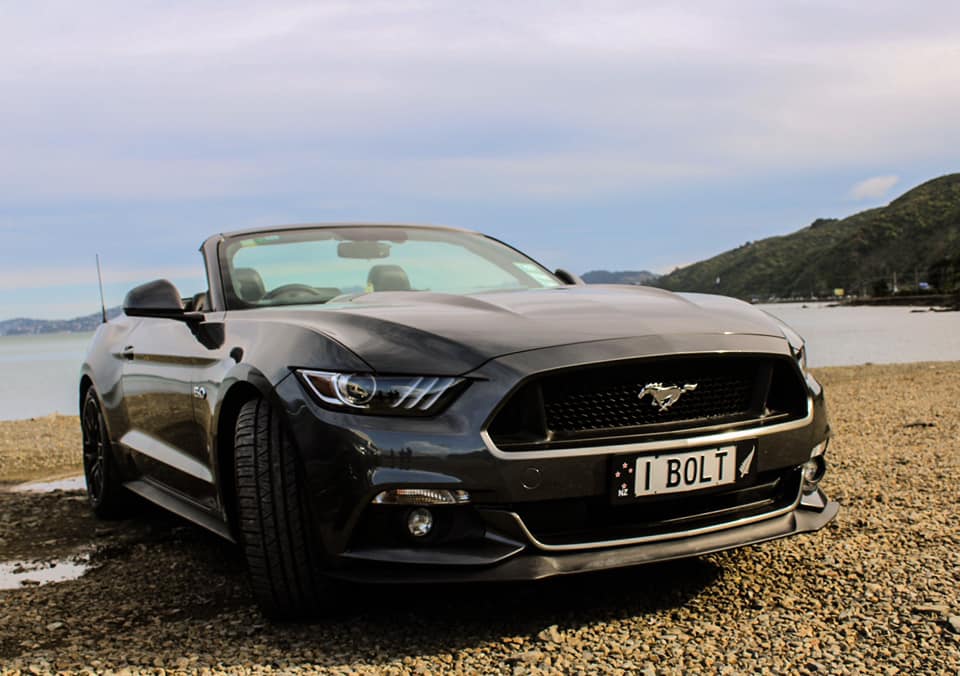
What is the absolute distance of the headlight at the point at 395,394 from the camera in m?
2.64

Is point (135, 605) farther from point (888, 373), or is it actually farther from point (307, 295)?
point (888, 373)

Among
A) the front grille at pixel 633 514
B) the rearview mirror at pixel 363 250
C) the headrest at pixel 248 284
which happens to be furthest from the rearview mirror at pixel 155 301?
the front grille at pixel 633 514

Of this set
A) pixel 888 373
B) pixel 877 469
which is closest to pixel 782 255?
pixel 888 373

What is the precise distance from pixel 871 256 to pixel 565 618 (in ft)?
361

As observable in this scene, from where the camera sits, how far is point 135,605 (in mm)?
3416

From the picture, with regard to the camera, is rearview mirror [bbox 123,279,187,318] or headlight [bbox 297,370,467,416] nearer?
headlight [bbox 297,370,467,416]

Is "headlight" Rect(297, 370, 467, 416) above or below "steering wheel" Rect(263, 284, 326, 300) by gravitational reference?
below

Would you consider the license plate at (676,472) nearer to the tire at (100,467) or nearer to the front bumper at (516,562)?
the front bumper at (516,562)

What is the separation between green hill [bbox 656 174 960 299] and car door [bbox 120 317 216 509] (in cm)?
8082

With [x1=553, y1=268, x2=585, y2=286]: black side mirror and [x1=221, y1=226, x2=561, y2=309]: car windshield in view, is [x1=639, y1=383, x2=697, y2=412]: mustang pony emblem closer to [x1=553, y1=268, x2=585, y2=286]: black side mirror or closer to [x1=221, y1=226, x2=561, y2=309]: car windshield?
[x1=221, y1=226, x2=561, y2=309]: car windshield

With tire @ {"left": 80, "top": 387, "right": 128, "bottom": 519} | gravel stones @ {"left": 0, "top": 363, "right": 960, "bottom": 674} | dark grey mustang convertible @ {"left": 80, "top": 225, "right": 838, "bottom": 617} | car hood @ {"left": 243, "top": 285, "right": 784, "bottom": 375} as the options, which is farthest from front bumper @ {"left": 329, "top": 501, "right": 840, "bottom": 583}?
tire @ {"left": 80, "top": 387, "right": 128, "bottom": 519}

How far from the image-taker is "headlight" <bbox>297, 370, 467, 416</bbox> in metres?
2.64

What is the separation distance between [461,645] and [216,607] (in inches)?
40.0

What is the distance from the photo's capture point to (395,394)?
265cm
